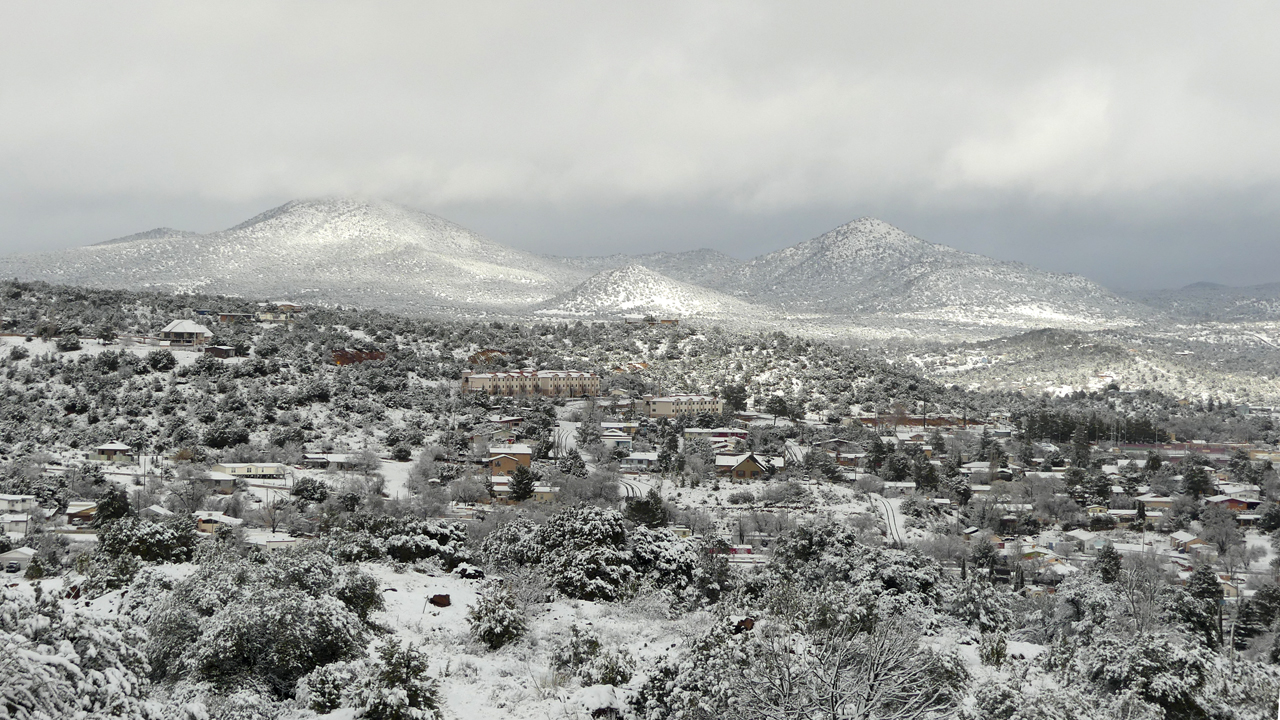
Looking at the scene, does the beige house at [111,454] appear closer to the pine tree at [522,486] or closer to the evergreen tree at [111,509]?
the evergreen tree at [111,509]

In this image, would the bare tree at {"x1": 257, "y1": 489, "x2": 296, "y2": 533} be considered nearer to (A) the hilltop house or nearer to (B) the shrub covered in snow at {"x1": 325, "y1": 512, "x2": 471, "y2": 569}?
(B) the shrub covered in snow at {"x1": 325, "y1": 512, "x2": 471, "y2": 569}

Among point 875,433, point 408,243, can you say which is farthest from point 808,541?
point 408,243

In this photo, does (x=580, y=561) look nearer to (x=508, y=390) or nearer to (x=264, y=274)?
(x=508, y=390)

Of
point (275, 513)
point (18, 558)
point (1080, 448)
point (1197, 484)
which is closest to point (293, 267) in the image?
point (1080, 448)

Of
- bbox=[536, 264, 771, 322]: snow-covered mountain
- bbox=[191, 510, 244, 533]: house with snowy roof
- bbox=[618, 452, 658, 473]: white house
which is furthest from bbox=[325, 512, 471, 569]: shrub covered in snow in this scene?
bbox=[536, 264, 771, 322]: snow-covered mountain

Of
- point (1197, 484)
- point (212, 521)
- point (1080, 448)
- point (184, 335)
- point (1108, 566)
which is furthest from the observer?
point (184, 335)

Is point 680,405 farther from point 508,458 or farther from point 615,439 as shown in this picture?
point 508,458

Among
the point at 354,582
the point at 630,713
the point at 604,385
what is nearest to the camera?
the point at 630,713
